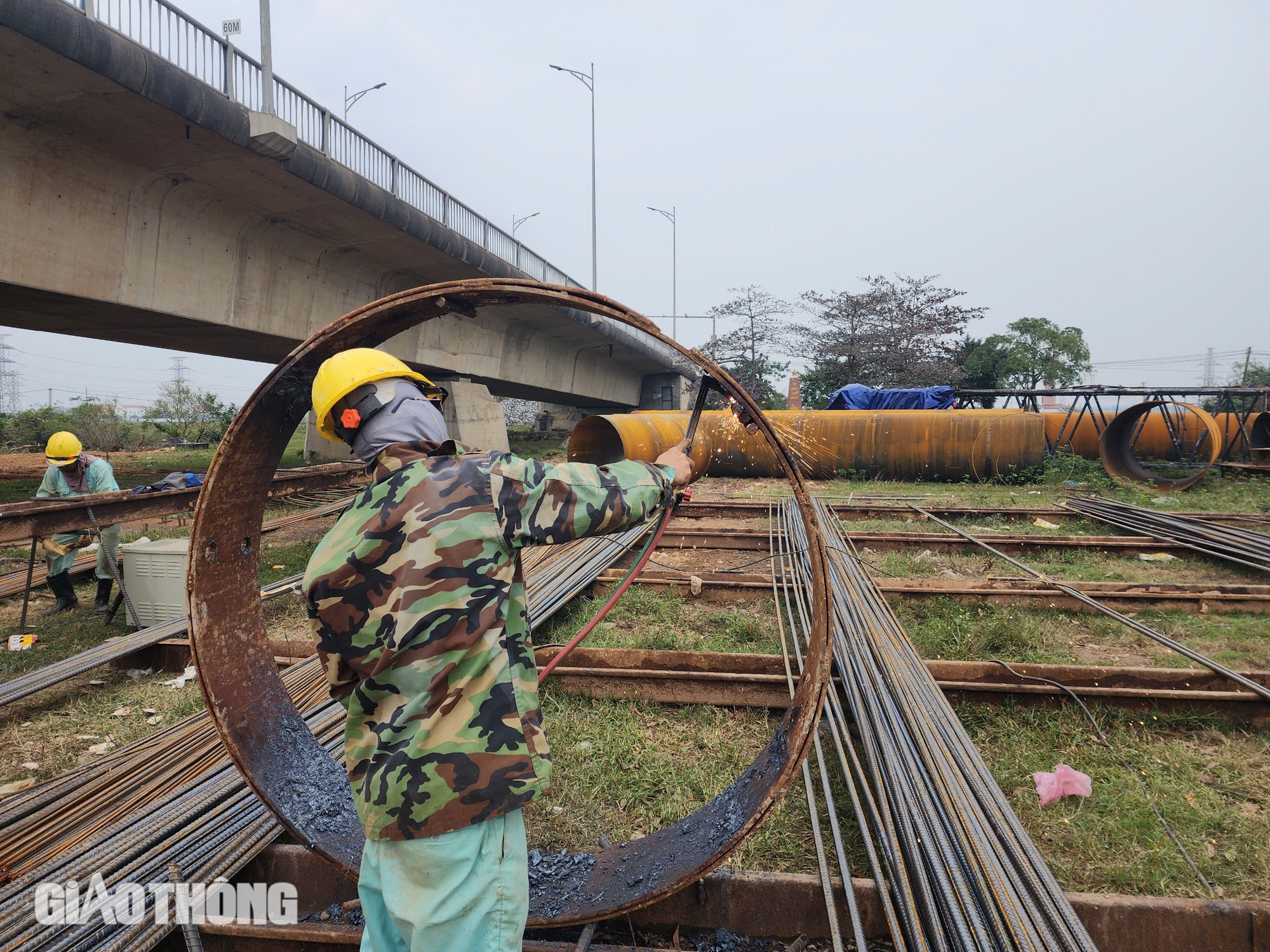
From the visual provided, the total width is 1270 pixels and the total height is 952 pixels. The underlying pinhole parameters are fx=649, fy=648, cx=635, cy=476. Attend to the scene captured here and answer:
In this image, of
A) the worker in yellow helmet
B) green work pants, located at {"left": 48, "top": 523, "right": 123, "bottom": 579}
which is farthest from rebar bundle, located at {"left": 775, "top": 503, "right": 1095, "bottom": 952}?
the worker in yellow helmet

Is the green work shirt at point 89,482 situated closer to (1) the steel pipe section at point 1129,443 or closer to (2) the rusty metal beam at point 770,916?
(2) the rusty metal beam at point 770,916

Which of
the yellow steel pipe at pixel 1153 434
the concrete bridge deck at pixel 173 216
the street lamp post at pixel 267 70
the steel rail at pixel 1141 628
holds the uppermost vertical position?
the street lamp post at pixel 267 70

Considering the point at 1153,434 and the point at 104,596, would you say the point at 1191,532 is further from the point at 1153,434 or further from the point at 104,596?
the point at 104,596

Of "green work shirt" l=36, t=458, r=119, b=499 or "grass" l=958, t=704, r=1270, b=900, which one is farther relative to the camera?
"green work shirt" l=36, t=458, r=119, b=499

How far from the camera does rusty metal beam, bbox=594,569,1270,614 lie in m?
5.22

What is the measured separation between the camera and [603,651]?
421cm

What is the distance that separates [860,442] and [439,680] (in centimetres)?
1247

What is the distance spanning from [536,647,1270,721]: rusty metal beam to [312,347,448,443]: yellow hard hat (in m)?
2.53

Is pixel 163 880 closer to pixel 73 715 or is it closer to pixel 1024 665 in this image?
pixel 73 715

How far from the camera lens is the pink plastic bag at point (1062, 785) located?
2912 mm

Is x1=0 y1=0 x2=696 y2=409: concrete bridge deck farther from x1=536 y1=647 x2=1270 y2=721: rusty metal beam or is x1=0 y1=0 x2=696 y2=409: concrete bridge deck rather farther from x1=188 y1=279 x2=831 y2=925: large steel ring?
x1=536 y1=647 x2=1270 y2=721: rusty metal beam

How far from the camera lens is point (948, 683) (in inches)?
145

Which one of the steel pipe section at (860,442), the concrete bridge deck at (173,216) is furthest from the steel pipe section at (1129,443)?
the concrete bridge deck at (173,216)

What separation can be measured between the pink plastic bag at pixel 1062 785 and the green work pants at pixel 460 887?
248 cm
